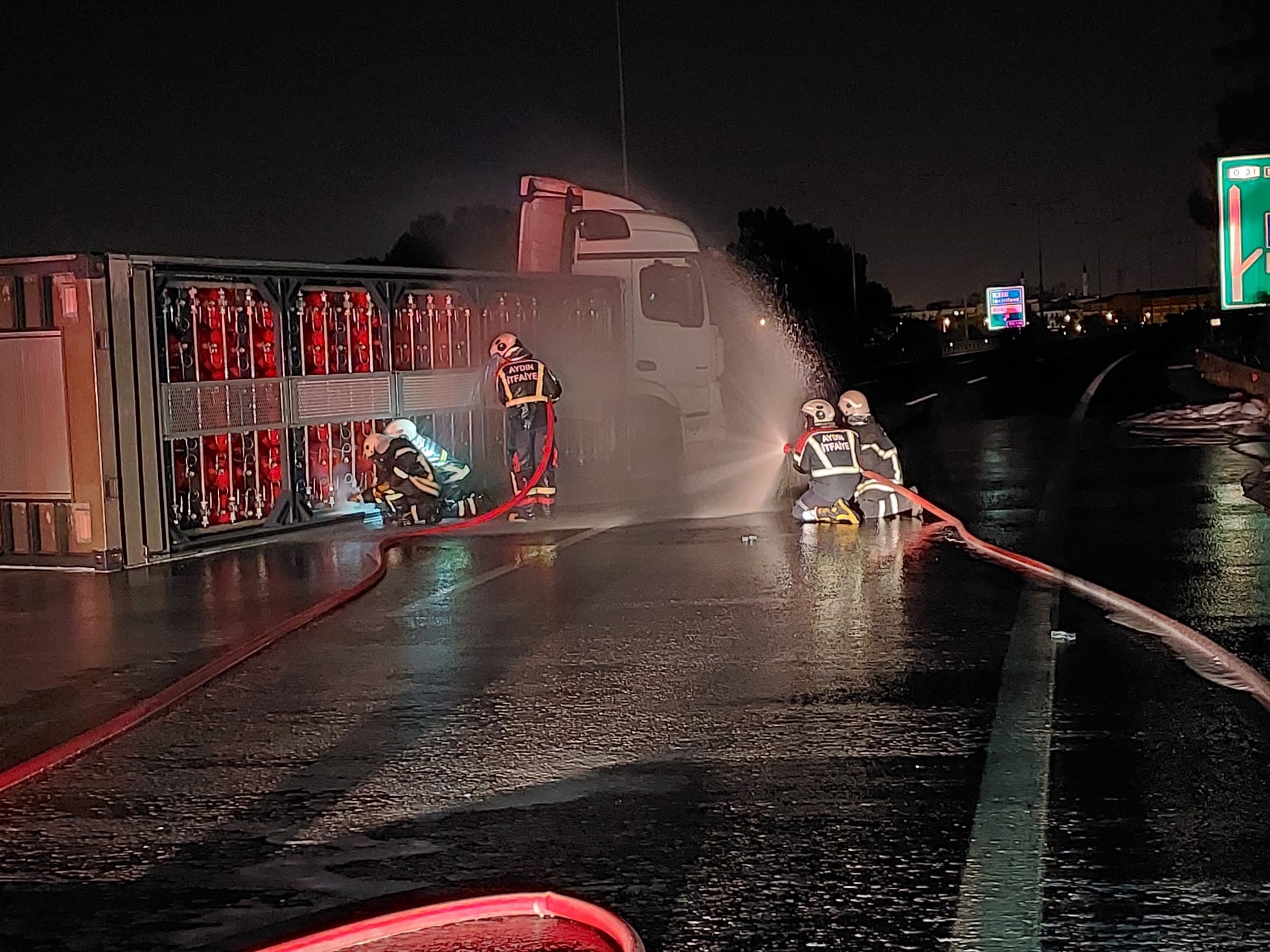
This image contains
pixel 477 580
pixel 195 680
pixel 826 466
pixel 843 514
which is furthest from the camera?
pixel 843 514

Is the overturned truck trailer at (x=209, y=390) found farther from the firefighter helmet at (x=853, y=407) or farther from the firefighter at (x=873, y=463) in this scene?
the firefighter at (x=873, y=463)

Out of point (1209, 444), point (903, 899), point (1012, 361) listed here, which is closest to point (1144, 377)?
point (1012, 361)

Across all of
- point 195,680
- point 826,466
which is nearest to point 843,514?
point 826,466

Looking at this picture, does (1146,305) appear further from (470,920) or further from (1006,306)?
(470,920)

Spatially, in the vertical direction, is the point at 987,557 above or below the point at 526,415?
below

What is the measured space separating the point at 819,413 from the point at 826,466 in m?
0.56

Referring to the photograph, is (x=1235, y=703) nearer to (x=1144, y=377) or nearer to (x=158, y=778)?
(x=158, y=778)

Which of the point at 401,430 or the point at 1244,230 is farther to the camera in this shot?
the point at 1244,230

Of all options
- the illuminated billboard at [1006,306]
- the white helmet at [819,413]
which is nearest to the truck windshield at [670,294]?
the white helmet at [819,413]

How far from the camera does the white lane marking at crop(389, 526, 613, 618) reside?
10164 millimetres

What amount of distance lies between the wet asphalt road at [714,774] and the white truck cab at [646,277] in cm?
814

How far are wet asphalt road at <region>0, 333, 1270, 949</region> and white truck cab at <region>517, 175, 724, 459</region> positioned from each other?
26.7ft

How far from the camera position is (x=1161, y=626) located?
8.75 m

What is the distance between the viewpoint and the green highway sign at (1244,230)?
57.1ft
